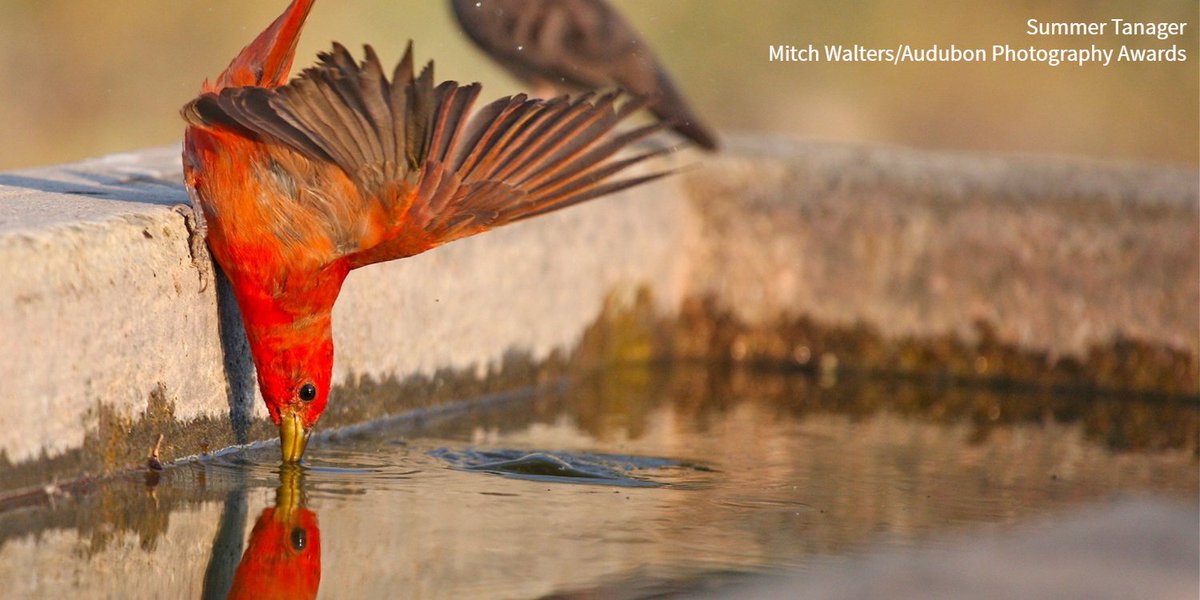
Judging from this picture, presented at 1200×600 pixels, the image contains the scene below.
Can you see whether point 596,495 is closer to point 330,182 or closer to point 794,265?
point 330,182

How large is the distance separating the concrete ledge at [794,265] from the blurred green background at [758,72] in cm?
566

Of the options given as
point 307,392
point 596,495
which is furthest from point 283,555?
point 596,495

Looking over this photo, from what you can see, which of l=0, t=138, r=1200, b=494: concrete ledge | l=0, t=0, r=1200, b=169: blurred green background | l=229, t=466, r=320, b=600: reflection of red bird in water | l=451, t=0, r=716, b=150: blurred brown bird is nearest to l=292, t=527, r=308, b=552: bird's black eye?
l=229, t=466, r=320, b=600: reflection of red bird in water

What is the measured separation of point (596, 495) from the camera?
4422 mm

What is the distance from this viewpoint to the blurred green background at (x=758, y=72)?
41.7 feet

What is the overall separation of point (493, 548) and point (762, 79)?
11.3 metres

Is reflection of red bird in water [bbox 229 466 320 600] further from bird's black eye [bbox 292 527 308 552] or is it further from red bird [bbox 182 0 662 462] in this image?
red bird [bbox 182 0 662 462]

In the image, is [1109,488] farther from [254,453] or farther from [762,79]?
[762,79]

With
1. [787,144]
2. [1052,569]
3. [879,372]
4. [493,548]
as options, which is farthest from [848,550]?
[787,144]

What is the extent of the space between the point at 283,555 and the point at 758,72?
37.6 ft

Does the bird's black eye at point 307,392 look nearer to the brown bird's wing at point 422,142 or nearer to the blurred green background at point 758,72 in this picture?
the brown bird's wing at point 422,142

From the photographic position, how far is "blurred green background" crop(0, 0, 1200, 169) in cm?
1272

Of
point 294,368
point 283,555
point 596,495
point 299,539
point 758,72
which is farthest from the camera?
point 758,72

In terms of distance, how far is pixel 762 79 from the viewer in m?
14.7
